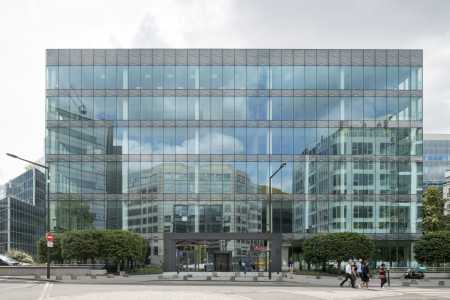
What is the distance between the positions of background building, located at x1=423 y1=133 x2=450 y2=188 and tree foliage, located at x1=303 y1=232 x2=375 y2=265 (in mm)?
109409

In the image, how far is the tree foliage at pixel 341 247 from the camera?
6462 centimetres

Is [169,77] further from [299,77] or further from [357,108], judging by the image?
[357,108]

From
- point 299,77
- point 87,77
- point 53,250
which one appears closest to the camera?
point 53,250

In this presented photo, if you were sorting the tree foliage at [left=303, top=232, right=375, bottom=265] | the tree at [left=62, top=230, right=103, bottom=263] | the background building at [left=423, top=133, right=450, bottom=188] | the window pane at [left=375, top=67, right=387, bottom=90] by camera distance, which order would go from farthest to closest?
1. the background building at [left=423, top=133, right=450, bottom=188]
2. the window pane at [left=375, top=67, right=387, bottom=90]
3. the tree foliage at [left=303, top=232, right=375, bottom=265]
4. the tree at [left=62, top=230, right=103, bottom=263]

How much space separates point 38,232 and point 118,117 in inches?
2619

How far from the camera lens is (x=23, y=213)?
123 m

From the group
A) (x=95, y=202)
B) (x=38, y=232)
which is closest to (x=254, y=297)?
(x=95, y=202)

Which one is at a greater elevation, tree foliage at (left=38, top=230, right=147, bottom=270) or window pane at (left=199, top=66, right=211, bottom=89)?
window pane at (left=199, top=66, right=211, bottom=89)

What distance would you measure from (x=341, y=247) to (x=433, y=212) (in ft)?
83.0

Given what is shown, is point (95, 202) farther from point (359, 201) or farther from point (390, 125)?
point (390, 125)

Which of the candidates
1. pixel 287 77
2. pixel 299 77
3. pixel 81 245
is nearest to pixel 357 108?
pixel 299 77

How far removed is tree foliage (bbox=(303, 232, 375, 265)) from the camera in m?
64.6

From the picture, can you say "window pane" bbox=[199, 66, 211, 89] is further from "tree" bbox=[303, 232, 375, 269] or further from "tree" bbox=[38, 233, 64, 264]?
"tree" bbox=[38, 233, 64, 264]

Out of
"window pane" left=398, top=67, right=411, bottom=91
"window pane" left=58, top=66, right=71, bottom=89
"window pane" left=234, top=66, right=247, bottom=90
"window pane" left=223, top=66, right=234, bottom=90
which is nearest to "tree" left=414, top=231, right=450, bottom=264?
→ "window pane" left=398, top=67, right=411, bottom=91
